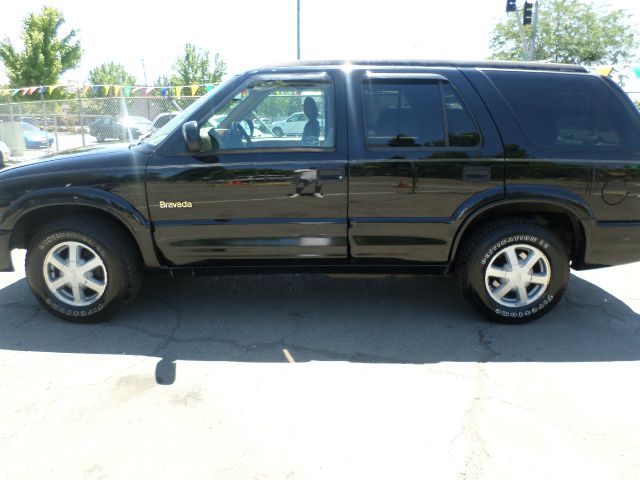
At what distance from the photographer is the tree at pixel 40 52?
27672 millimetres

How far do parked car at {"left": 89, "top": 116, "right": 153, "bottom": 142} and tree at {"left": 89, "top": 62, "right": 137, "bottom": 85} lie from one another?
33657mm

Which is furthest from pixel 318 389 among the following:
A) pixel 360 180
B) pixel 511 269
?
pixel 511 269

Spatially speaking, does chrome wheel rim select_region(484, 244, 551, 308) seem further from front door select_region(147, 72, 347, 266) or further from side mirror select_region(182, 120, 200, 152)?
side mirror select_region(182, 120, 200, 152)

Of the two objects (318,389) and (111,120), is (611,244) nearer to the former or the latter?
(318,389)

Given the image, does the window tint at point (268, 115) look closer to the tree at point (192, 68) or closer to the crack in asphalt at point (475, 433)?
the crack in asphalt at point (475, 433)

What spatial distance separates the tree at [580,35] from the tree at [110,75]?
40.2 metres

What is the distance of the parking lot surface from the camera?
238cm

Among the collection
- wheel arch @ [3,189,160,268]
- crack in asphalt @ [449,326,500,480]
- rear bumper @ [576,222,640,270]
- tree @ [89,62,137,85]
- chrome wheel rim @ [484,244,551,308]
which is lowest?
crack in asphalt @ [449,326,500,480]

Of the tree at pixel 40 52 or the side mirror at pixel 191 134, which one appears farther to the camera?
the tree at pixel 40 52

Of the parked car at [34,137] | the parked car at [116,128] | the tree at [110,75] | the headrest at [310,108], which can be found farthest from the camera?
the tree at [110,75]

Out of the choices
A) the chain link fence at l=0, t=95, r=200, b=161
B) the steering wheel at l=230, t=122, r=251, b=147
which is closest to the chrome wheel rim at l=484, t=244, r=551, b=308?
the steering wheel at l=230, t=122, r=251, b=147

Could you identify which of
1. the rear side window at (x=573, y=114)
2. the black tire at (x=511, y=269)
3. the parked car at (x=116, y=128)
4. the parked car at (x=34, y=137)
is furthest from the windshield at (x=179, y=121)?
the parked car at (x=34, y=137)

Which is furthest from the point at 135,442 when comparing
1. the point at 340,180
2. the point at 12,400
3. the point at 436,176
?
the point at 436,176

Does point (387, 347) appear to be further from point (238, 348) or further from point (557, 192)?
point (557, 192)
